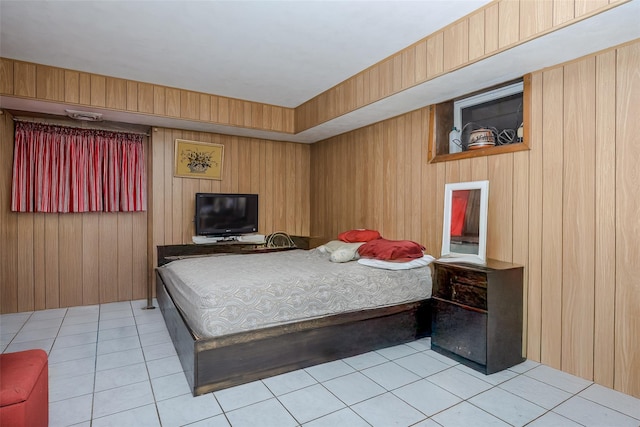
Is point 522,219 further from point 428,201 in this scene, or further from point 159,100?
point 159,100

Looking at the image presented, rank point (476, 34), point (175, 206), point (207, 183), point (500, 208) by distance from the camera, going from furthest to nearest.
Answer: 1. point (207, 183)
2. point (175, 206)
3. point (500, 208)
4. point (476, 34)

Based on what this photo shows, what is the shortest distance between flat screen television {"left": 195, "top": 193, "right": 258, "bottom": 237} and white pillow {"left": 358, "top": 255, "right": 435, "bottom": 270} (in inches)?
91.6

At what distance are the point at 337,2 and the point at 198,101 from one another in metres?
2.52

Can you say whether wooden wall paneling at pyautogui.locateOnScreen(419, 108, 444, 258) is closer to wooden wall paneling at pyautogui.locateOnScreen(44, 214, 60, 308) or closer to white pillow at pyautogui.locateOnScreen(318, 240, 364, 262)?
white pillow at pyautogui.locateOnScreen(318, 240, 364, 262)

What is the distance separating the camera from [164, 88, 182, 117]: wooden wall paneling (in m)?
4.11

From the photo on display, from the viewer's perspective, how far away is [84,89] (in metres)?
3.66

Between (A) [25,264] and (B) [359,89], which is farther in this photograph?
(A) [25,264]

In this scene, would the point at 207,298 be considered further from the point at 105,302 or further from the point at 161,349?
the point at 105,302

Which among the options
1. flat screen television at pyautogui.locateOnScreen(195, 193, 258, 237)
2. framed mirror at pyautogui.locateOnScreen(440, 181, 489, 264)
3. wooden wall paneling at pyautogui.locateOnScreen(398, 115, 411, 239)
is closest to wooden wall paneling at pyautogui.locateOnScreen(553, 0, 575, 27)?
framed mirror at pyautogui.locateOnScreen(440, 181, 489, 264)

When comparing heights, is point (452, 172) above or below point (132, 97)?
A: below

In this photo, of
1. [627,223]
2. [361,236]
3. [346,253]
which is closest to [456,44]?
[627,223]

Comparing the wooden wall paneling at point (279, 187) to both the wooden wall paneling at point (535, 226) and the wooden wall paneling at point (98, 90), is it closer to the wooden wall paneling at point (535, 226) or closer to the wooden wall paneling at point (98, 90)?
the wooden wall paneling at point (98, 90)

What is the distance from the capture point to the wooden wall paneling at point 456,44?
261cm

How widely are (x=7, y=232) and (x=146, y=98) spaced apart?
2249mm
